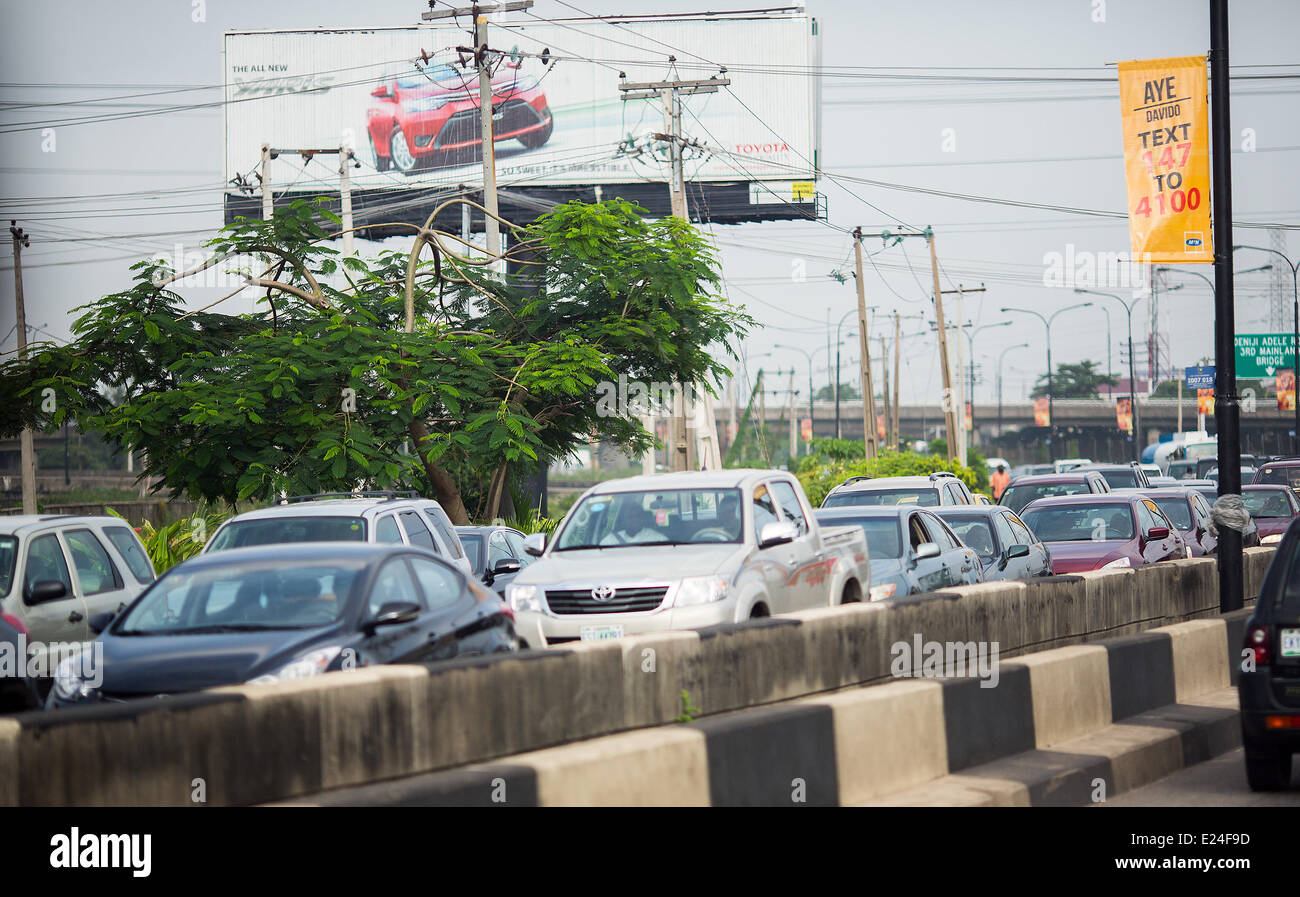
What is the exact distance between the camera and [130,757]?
5672 millimetres

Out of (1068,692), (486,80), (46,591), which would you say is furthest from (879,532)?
(486,80)

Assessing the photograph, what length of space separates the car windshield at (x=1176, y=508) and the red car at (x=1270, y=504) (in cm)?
281

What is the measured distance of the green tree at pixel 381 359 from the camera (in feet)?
73.4

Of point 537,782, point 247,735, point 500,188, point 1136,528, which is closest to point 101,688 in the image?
point 247,735

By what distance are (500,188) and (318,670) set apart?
193ft

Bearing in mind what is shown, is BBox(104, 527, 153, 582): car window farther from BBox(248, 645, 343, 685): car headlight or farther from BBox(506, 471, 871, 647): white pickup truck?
BBox(248, 645, 343, 685): car headlight

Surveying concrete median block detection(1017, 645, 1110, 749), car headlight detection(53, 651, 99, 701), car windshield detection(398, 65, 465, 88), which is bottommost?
concrete median block detection(1017, 645, 1110, 749)

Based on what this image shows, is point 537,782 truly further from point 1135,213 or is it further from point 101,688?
point 1135,213

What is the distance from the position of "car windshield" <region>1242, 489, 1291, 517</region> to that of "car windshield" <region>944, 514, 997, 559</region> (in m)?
9.98

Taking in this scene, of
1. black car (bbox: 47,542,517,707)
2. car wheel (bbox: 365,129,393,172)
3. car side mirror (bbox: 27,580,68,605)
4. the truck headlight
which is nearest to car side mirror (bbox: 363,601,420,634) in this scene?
black car (bbox: 47,542,517,707)

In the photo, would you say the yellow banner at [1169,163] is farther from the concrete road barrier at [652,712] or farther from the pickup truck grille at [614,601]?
the pickup truck grille at [614,601]

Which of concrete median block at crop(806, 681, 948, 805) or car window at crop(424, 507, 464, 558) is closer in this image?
concrete median block at crop(806, 681, 948, 805)

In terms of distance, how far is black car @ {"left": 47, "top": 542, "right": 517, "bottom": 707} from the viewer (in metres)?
8.20
